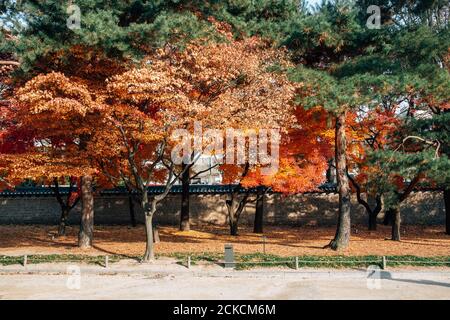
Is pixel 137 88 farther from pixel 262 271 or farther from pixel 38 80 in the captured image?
pixel 262 271

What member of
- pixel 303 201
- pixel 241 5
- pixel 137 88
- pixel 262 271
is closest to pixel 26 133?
pixel 137 88

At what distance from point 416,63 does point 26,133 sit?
60.6 ft

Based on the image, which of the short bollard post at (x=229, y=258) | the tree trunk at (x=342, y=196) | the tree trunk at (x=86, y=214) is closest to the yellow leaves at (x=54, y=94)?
the tree trunk at (x=86, y=214)

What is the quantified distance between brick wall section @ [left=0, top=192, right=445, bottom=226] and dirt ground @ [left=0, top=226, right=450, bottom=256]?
Result: 5.94ft

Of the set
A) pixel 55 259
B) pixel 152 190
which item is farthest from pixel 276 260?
pixel 152 190

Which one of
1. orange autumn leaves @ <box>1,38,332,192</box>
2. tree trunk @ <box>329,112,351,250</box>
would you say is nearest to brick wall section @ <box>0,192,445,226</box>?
tree trunk @ <box>329,112,351,250</box>

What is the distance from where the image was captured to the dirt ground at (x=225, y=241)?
2152 centimetres

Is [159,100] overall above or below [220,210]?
above

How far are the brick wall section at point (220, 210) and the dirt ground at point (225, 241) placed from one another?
5.94 feet

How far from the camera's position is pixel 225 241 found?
84.1 feet

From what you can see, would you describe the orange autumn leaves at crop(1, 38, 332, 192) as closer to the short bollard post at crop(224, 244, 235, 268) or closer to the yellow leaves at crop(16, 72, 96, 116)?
the yellow leaves at crop(16, 72, 96, 116)

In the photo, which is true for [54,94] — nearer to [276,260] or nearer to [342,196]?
[276,260]

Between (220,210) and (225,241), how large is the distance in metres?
9.90

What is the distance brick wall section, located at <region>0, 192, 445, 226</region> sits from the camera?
33.8 meters
